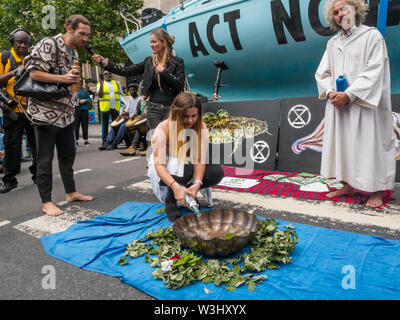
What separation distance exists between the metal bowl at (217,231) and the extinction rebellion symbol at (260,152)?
240cm

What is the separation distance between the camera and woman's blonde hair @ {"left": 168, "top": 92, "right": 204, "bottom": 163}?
7.63 feet

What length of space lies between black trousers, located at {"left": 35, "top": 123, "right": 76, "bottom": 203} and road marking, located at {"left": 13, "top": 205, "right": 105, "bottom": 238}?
0.77ft

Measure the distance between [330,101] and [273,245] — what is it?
1752 millimetres


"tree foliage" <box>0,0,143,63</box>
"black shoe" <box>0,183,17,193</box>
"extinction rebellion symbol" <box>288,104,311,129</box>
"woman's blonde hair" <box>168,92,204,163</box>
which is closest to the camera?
"woman's blonde hair" <box>168,92,204,163</box>

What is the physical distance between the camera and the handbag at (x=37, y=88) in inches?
102

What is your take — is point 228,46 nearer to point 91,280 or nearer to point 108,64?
point 108,64

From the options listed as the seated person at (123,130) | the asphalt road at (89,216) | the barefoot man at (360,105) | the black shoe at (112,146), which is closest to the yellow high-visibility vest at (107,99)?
the seated person at (123,130)

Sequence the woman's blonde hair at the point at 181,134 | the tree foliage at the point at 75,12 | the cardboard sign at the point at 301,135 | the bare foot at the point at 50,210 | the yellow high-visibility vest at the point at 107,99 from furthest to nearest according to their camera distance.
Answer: the tree foliage at the point at 75,12 < the yellow high-visibility vest at the point at 107,99 < the cardboard sign at the point at 301,135 < the bare foot at the point at 50,210 < the woman's blonde hair at the point at 181,134

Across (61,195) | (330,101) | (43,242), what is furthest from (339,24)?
(61,195)

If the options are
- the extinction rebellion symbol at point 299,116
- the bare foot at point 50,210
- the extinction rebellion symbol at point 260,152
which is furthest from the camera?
the extinction rebellion symbol at point 260,152

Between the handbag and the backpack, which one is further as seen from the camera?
the backpack

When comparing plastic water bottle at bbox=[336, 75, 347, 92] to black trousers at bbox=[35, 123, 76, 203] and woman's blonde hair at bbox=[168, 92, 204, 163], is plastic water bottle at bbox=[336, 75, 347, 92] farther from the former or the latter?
black trousers at bbox=[35, 123, 76, 203]

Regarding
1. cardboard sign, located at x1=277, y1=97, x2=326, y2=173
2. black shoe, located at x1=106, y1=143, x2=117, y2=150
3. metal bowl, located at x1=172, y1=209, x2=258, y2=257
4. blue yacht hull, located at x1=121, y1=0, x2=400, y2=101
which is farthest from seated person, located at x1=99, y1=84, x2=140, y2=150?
metal bowl, located at x1=172, y1=209, x2=258, y2=257

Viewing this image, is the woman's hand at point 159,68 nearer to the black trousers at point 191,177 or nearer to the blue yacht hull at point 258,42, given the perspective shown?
the black trousers at point 191,177
